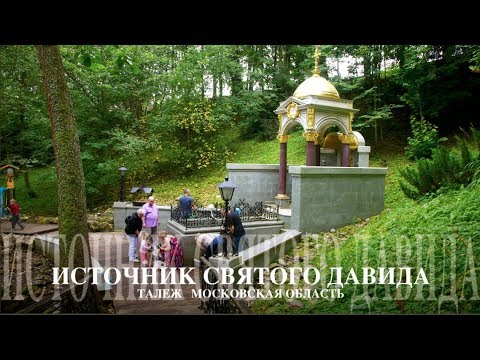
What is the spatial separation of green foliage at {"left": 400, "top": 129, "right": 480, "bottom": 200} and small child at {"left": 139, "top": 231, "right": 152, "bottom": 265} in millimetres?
6798

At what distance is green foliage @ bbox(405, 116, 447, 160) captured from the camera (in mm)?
9664

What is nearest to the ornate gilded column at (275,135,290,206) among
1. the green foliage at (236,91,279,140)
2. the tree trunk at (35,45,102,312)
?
the green foliage at (236,91,279,140)

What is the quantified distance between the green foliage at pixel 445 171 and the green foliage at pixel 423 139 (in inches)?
98.4

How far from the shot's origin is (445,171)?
282 inches

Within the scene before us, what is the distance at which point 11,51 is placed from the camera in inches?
236

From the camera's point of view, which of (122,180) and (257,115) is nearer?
(122,180)

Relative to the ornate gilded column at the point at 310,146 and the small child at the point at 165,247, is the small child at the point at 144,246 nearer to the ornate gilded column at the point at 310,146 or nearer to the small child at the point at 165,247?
the small child at the point at 165,247

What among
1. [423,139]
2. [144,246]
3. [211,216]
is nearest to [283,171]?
[211,216]

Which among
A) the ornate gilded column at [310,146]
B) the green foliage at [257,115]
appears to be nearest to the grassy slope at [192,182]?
the green foliage at [257,115]

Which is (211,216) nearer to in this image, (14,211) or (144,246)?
(144,246)

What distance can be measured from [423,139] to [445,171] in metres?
3.34

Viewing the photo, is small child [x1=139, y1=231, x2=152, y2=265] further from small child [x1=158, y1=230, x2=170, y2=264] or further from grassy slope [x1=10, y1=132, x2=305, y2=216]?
grassy slope [x1=10, y1=132, x2=305, y2=216]

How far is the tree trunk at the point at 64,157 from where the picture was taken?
4641 mm

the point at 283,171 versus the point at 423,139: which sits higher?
the point at 423,139
